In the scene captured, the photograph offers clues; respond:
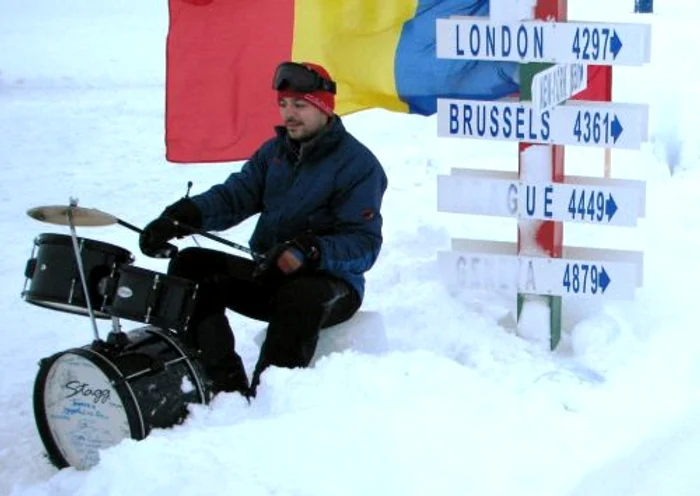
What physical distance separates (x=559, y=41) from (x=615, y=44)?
20 centimetres

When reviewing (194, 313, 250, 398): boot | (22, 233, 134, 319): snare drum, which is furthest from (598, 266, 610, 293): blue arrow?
(22, 233, 134, 319): snare drum

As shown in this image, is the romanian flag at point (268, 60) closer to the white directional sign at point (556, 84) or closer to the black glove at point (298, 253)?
the white directional sign at point (556, 84)

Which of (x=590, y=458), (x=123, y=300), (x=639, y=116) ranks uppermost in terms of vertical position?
(x=639, y=116)

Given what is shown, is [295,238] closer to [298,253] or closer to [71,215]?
[298,253]

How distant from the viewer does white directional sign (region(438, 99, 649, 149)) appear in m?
4.36

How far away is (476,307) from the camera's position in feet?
16.2

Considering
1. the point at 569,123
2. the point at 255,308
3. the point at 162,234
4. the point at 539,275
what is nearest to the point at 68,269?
the point at 162,234

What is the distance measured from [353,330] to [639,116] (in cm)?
130

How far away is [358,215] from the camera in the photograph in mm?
4379

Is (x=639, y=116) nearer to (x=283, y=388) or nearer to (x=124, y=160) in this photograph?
(x=283, y=388)

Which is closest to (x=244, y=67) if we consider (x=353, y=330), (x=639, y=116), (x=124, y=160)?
(x=353, y=330)

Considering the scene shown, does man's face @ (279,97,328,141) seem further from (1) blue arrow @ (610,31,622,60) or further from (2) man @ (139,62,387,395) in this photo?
(1) blue arrow @ (610,31,622,60)

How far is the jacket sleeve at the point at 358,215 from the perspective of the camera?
4.30 meters

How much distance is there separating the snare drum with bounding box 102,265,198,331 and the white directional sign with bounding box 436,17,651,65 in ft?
4.56
